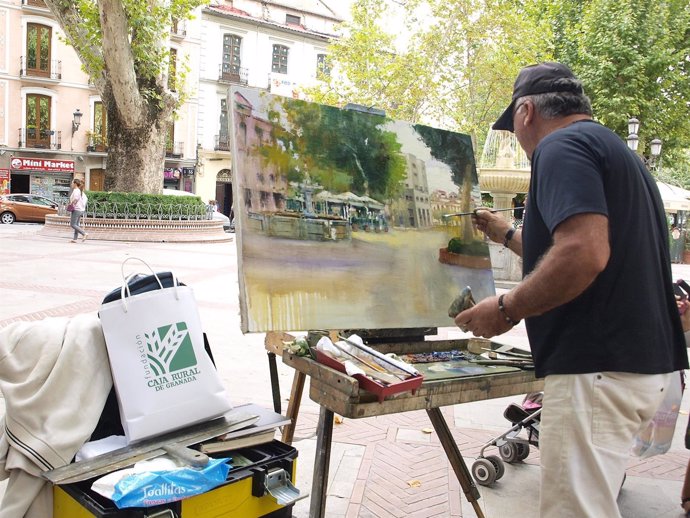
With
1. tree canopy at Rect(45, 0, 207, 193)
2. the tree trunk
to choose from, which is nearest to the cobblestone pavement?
tree canopy at Rect(45, 0, 207, 193)

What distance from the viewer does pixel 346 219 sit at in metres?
2.84

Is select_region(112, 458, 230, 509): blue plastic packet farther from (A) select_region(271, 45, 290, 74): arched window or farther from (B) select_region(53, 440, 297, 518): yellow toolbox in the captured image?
(A) select_region(271, 45, 290, 74): arched window

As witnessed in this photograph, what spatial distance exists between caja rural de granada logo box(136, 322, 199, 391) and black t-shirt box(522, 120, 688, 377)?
1.28m

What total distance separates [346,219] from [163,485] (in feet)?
4.73

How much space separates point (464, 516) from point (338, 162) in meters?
1.90

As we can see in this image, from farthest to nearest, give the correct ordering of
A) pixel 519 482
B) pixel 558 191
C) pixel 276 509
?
pixel 519 482 < pixel 276 509 < pixel 558 191

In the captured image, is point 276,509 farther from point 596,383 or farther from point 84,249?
point 84,249

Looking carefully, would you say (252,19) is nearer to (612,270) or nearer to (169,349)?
(169,349)

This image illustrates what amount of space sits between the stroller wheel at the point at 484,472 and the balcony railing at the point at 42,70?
98.0ft

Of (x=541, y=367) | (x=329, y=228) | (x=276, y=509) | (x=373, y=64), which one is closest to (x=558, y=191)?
(x=541, y=367)

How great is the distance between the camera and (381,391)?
206 centimetres

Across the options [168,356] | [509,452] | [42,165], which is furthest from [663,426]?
[42,165]

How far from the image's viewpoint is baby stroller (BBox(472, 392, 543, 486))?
3.38 metres

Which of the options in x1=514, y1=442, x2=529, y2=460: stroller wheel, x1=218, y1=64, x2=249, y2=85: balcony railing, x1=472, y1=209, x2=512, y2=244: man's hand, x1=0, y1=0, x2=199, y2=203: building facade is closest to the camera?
x1=472, y1=209, x2=512, y2=244: man's hand
